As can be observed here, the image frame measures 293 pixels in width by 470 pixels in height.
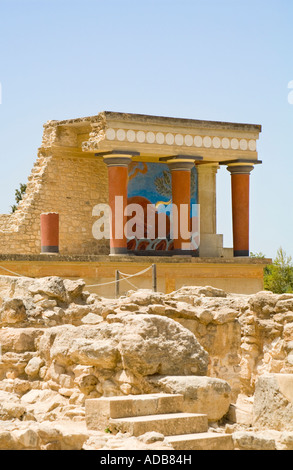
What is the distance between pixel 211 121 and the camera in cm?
2392

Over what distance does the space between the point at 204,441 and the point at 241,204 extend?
1804cm

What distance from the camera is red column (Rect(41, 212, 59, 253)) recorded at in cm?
2120

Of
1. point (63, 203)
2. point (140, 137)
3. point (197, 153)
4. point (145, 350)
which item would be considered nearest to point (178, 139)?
point (197, 153)

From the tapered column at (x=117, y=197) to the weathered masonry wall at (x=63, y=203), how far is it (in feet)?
5.28

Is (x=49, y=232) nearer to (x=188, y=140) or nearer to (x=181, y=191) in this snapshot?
(x=181, y=191)

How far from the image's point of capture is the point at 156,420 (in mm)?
7000

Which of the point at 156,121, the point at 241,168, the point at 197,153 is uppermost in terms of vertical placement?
the point at 156,121

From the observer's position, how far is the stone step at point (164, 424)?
271 inches

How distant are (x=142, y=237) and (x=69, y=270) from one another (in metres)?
4.35

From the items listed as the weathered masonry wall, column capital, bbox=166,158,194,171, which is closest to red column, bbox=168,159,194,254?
column capital, bbox=166,158,194,171

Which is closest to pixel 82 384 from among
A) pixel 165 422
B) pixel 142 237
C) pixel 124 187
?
pixel 165 422

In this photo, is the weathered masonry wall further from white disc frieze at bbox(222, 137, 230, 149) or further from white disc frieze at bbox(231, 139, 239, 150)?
white disc frieze at bbox(231, 139, 239, 150)

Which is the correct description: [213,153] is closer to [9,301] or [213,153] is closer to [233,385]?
[233,385]

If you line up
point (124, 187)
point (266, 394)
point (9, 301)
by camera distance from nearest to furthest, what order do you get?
point (266, 394), point (9, 301), point (124, 187)
